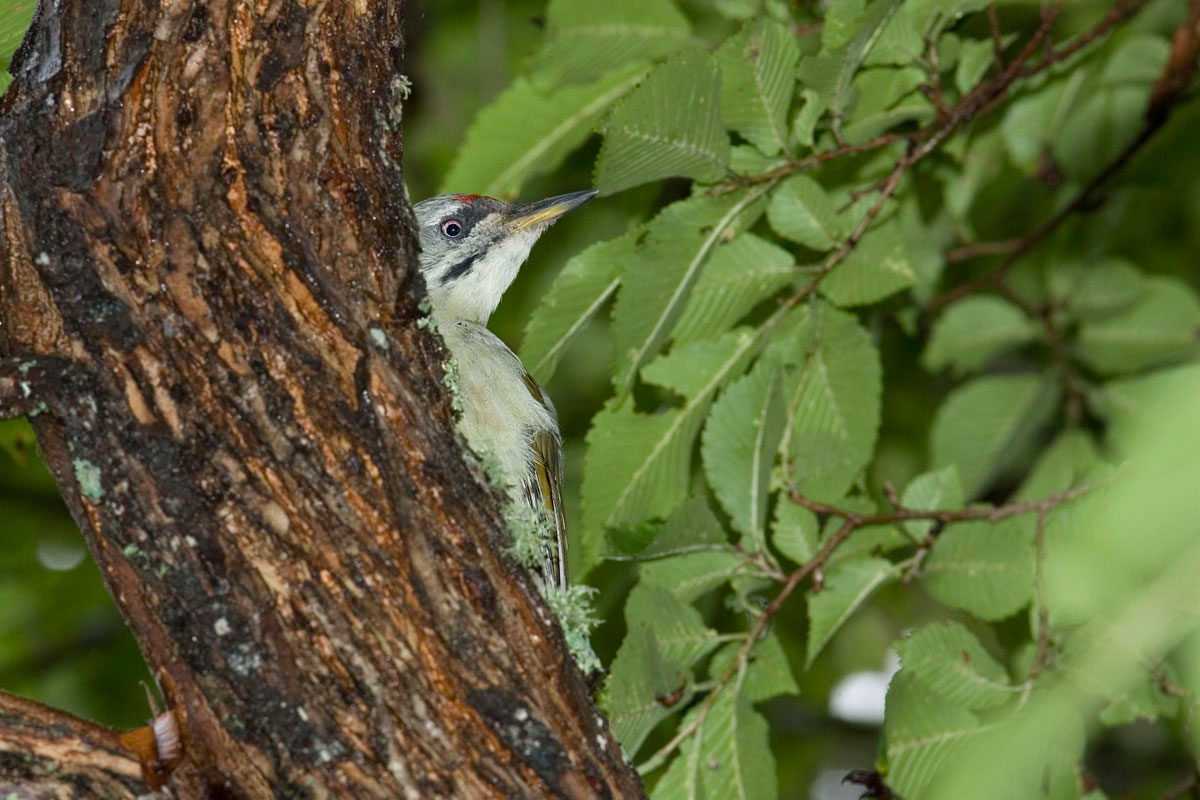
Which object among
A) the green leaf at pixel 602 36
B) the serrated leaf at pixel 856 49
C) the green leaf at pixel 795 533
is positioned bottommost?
the green leaf at pixel 795 533

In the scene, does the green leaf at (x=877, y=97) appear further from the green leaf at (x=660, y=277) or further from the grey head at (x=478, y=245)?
the grey head at (x=478, y=245)

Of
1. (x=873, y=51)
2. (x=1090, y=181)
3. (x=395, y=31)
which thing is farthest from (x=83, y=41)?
(x=1090, y=181)

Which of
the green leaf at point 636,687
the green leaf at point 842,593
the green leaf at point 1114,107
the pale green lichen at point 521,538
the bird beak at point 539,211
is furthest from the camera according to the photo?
the green leaf at point 1114,107

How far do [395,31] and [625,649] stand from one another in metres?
1.68

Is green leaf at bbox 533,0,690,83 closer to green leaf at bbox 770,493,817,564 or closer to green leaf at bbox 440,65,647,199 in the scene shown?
green leaf at bbox 440,65,647,199

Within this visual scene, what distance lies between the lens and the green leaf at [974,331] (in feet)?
18.1

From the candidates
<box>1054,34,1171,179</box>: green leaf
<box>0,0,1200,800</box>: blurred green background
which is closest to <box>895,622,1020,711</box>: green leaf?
<box>0,0,1200,800</box>: blurred green background

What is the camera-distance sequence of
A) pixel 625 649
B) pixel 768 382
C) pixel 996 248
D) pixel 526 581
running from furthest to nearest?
pixel 996 248
pixel 768 382
pixel 625 649
pixel 526 581

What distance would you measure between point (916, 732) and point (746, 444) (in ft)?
2.99

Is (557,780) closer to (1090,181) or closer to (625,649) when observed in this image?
(625,649)

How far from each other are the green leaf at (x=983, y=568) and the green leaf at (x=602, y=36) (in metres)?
1.90

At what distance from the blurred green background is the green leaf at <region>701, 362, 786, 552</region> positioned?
3.79 ft

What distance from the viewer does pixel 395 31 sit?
279cm

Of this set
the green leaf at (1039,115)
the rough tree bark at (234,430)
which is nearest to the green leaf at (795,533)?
the rough tree bark at (234,430)
